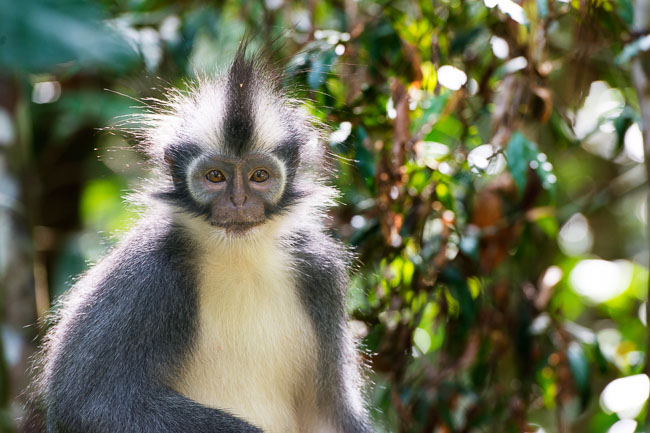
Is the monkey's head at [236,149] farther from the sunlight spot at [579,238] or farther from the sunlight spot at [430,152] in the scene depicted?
the sunlight spot at [579,238]

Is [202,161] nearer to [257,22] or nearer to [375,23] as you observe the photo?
[375,23]

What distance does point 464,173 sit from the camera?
4.91 meters

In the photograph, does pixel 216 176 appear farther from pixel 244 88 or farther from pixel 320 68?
pixel 320 68

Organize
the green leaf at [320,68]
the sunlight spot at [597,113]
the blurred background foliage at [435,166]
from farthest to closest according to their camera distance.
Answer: the sunlight spot at [597,113] < the blurred background foliage at [435,166] < the green leaf at [320,68]

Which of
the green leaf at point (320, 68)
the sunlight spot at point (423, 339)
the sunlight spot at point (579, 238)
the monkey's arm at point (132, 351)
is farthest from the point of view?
the sunlight spot at point (579, 238)

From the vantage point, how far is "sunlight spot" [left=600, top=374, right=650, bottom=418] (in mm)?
5062

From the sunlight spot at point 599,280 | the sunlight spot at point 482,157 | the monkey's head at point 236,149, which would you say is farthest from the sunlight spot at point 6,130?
the sunlight spot at point 599,280

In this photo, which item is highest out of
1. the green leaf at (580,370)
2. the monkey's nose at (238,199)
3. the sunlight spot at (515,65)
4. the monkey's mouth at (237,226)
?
the sunlight spot at (515,65)

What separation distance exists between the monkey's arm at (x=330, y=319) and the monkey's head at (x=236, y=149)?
31 centimetres

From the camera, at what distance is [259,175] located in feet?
13.8

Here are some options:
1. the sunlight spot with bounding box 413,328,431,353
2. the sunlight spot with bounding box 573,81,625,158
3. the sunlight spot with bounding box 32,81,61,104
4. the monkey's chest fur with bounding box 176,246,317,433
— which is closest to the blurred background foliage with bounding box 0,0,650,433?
the sunlight spot with bounding box 413,328,431,353

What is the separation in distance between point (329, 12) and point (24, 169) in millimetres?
2572

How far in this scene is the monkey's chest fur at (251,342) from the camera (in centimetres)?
425

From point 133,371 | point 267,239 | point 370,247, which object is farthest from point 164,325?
point 370,247
